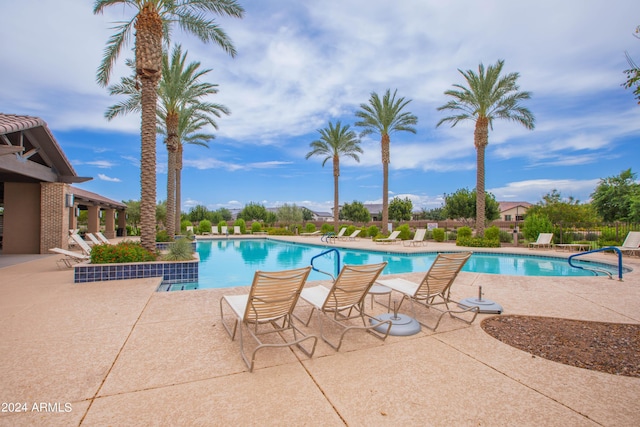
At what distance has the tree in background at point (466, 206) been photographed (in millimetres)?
29375

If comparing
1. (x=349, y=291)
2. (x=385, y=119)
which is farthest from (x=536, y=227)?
(x=349, y=291)

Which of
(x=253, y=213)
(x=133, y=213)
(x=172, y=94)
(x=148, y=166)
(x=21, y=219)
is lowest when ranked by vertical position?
(x=21, y=219)

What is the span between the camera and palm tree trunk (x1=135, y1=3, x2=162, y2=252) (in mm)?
8594

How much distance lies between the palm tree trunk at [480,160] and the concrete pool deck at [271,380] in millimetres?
14239

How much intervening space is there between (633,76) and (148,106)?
9927mm

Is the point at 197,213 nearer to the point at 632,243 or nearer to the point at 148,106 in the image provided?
the point at 148,106

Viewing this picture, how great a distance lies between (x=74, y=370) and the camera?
281cm

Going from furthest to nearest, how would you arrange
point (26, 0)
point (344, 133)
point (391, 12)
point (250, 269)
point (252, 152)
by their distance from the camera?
point (252, 152) < point (344, 133) < point (250, 269) < point (391, 12) < point (26, 0)

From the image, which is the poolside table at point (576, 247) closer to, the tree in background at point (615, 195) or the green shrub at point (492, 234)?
the green shrub at point (492, 234)

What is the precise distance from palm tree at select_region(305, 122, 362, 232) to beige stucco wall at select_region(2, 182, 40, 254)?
1777cm

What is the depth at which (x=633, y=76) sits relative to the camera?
10.6 ft

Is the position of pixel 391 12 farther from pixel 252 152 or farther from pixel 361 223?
pixel 252 152

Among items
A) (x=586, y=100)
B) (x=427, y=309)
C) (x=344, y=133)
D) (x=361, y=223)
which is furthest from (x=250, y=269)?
(x=361, y=223)

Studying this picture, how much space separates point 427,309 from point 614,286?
5046mm
